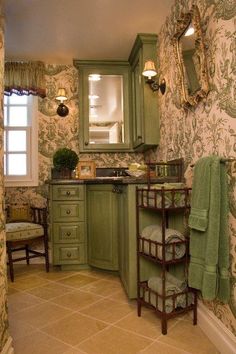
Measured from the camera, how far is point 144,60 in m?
2.89

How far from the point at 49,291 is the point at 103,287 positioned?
450 millimetres

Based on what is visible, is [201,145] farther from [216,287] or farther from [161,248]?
[216,287]

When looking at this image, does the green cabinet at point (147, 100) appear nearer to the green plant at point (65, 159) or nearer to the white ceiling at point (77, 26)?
the white ceiling at point (77, 26)

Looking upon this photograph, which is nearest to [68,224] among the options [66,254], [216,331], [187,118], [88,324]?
[66,254]

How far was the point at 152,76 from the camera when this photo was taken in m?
2.71

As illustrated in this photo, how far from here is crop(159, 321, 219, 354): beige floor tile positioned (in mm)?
1576

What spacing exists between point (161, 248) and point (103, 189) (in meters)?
1.08

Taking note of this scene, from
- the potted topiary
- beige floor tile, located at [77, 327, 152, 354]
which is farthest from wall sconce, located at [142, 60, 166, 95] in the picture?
beige floor tile, located at [77, 327, 152, 354]

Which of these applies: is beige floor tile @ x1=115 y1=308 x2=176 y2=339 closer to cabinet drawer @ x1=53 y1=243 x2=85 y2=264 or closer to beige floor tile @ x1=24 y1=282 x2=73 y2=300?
beige floor tile @ x1=24 y1=282 x2=73 y2=300

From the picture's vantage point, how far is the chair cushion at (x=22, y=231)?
271 centimetres

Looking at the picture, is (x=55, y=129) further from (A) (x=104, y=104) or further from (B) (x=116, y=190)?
(B) (x=116, y=190)

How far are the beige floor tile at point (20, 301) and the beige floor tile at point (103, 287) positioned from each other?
0.43 metres

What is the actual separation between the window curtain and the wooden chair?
4.43 feet

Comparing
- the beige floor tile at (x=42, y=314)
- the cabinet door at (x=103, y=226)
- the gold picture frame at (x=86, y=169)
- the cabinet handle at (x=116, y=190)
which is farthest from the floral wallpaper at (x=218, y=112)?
the gold picture frame at (x=86, y=169)
